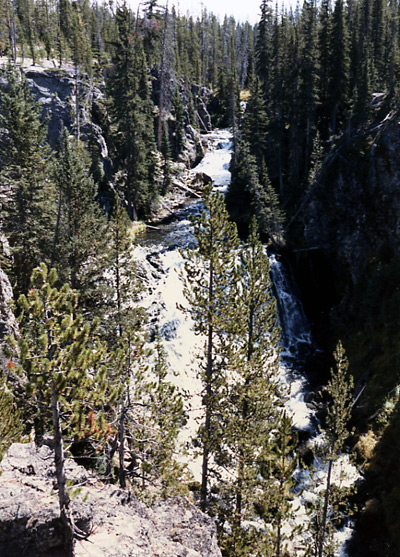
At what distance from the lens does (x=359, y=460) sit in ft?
67.5

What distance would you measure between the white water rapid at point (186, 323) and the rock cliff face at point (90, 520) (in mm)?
10835

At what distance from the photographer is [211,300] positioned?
44.7ft

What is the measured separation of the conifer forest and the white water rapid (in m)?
0.19

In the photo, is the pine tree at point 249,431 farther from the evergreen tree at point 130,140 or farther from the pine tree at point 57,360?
the evergreen tree at point 130,140

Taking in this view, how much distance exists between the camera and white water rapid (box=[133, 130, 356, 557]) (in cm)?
2381

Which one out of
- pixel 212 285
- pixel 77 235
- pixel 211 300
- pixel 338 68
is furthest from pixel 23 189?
pixel 338 68

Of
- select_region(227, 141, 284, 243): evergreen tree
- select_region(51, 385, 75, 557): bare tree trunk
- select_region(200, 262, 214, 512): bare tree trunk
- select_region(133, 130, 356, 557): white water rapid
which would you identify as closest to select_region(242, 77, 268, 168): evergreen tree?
select_region(227, 141, 284, 243): evergreen tree

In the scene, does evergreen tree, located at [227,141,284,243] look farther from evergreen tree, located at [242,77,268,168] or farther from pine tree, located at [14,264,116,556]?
pine tree, located at [14,264,116,556]

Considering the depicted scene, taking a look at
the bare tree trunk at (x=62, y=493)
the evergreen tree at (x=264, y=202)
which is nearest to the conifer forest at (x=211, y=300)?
the bare tree trunk at (x=62, y=493)

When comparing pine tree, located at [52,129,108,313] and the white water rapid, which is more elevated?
pine tree, located at [52,129,108,313]

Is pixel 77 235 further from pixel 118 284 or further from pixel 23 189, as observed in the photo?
pixel 23 189

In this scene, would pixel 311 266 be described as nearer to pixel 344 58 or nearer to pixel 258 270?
pixel 258 270

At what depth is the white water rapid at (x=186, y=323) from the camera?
23812mm

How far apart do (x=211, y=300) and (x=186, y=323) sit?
1558 centimetres
